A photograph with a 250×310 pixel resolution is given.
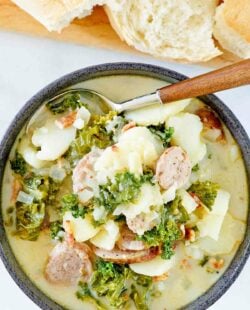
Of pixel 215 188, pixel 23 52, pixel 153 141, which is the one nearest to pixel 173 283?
pixel 215 188

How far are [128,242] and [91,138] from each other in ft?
1.45

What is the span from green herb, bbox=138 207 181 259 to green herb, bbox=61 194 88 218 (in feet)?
0.82

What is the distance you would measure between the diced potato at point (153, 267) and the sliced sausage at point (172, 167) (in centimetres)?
32

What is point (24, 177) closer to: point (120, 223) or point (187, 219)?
point (120, 223)

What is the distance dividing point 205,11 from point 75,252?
1.24 metres

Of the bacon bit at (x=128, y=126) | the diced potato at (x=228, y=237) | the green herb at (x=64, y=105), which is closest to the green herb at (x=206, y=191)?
the diced potato at (x=228, y=237)

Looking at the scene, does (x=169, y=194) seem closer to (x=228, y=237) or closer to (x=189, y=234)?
(x=189, y=234)

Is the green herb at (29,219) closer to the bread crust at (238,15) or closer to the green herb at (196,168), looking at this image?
the green herb at (196,168)

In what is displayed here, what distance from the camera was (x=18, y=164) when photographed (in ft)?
9.44

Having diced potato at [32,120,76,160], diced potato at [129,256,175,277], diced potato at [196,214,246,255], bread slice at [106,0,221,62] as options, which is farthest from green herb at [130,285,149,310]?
bread slice at [106,0,221,62]

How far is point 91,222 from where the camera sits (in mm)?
2787

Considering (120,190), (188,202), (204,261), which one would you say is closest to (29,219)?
(120,190)

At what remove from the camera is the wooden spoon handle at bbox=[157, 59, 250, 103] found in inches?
109

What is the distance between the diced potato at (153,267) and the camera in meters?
2.87
